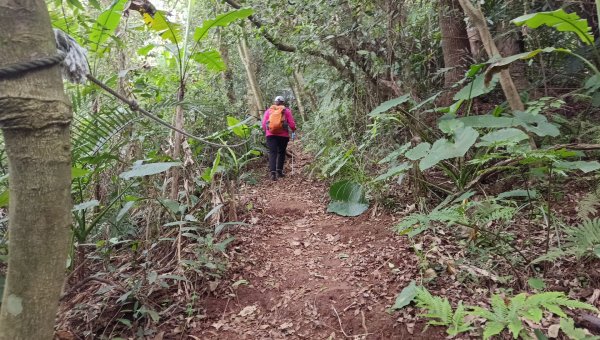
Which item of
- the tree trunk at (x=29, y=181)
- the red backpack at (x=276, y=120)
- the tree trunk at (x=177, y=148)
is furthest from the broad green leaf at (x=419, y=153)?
the red backpack at (x=276, y=120)

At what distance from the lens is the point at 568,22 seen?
279 centimetres

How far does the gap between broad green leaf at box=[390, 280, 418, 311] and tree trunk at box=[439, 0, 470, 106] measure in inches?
112

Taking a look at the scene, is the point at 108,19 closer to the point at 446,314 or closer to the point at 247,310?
the point at 247,310

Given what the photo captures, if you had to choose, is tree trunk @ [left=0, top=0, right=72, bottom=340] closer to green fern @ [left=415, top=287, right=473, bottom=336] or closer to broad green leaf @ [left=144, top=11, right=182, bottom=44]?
green fern @ [left=415, top=287, right=473, bottom=336]

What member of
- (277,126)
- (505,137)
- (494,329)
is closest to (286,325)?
(494,329)

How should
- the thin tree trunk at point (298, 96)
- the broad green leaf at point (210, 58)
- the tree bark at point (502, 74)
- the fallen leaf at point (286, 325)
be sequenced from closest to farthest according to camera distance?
the fallen leaf at point (286, 325) < the tree bark at point (502, 74) < the broad green leaf at point (210, 58) < the thin tree trunk at point (298, 96)

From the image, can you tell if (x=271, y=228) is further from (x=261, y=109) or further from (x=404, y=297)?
(x=261, y=109)

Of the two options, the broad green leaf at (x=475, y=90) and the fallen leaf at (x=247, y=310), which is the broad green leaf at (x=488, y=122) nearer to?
the broad green leaf at (x=475, y=90)

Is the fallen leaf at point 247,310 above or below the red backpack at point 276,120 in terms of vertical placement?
below

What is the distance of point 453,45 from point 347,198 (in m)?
2.33

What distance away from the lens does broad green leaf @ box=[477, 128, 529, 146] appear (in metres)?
2.50

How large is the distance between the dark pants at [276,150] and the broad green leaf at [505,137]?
4342 millimetres

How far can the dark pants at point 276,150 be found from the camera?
6602 millimetres

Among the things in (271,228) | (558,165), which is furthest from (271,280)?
(558,165)
